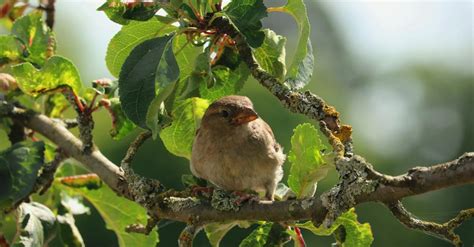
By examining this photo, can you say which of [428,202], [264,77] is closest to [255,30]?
→ [264,77]

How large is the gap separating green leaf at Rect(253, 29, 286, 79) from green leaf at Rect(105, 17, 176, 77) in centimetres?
26

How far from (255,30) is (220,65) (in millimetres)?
327

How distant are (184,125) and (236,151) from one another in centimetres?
57

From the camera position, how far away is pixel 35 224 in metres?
2.98

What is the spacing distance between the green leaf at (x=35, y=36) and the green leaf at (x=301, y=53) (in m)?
1.02

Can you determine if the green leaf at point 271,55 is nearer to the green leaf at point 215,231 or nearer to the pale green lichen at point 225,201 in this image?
the pale green lichen at point 225,201

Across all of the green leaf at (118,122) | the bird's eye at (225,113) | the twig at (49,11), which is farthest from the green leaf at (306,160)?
the twig at (49,11)

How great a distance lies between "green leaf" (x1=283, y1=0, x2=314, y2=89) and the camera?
2426 mm

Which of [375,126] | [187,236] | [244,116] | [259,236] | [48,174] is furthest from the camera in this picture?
[375,126]

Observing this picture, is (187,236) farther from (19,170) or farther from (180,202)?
(19,170)

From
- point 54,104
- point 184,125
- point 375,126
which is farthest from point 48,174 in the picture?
point 375,126

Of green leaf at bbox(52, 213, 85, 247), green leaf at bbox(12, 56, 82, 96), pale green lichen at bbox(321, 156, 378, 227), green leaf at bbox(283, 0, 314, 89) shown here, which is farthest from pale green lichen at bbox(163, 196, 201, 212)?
green leaf at bbox(52, 213, 85, 247)

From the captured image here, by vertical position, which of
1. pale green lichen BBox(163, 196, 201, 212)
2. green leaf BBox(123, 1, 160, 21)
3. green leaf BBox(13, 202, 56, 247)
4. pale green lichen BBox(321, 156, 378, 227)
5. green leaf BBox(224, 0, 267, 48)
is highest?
green leaf BBox(224, 0, 267, 48)

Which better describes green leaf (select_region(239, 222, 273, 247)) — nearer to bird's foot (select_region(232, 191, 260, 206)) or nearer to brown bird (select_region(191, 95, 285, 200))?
bird's foot (select_region(232, 191, 260, 206))
